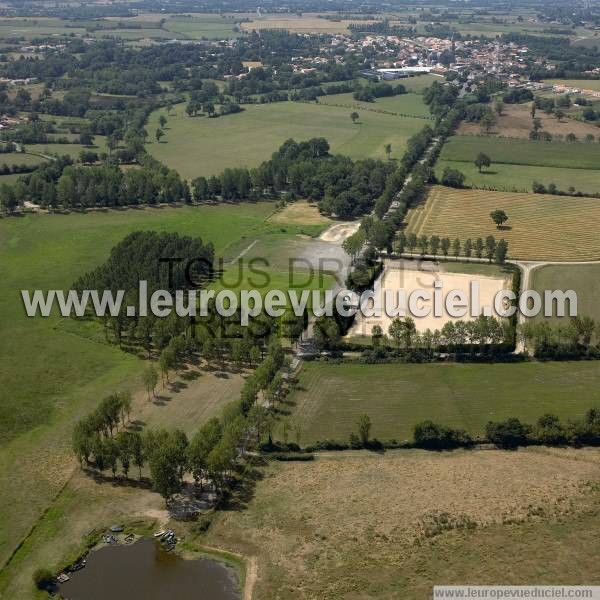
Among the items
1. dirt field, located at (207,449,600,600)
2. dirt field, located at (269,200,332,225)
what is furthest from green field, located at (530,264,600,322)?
dirt field, located at (269,200,332,225)

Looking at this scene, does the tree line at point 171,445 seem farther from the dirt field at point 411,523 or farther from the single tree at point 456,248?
the single tree at point 456,248

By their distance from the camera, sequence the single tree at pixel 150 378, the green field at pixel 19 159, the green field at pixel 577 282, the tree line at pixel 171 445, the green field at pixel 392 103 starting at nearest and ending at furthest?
1. the tree line at pixel 171 445
2. the single tree at pixel 150 378
3. the green field at pixel 577 282
4. the green field at pixel 19 159
5. the green field at pixel 392 103

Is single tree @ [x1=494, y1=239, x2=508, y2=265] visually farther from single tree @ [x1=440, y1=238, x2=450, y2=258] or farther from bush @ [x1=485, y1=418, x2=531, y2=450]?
bush @ [x1=485, y1=418, x2=531, y2=450]

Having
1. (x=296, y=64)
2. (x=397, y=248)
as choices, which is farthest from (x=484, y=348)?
(x=296, y=64)

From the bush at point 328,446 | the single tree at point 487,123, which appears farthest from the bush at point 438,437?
the single tree at point 487,123

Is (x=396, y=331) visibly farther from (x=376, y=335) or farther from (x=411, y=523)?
(x=411, y=523)

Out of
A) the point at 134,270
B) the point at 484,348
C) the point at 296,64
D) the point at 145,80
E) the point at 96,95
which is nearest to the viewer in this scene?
the point at 484,348

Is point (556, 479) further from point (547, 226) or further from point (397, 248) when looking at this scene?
point (547, 226)
